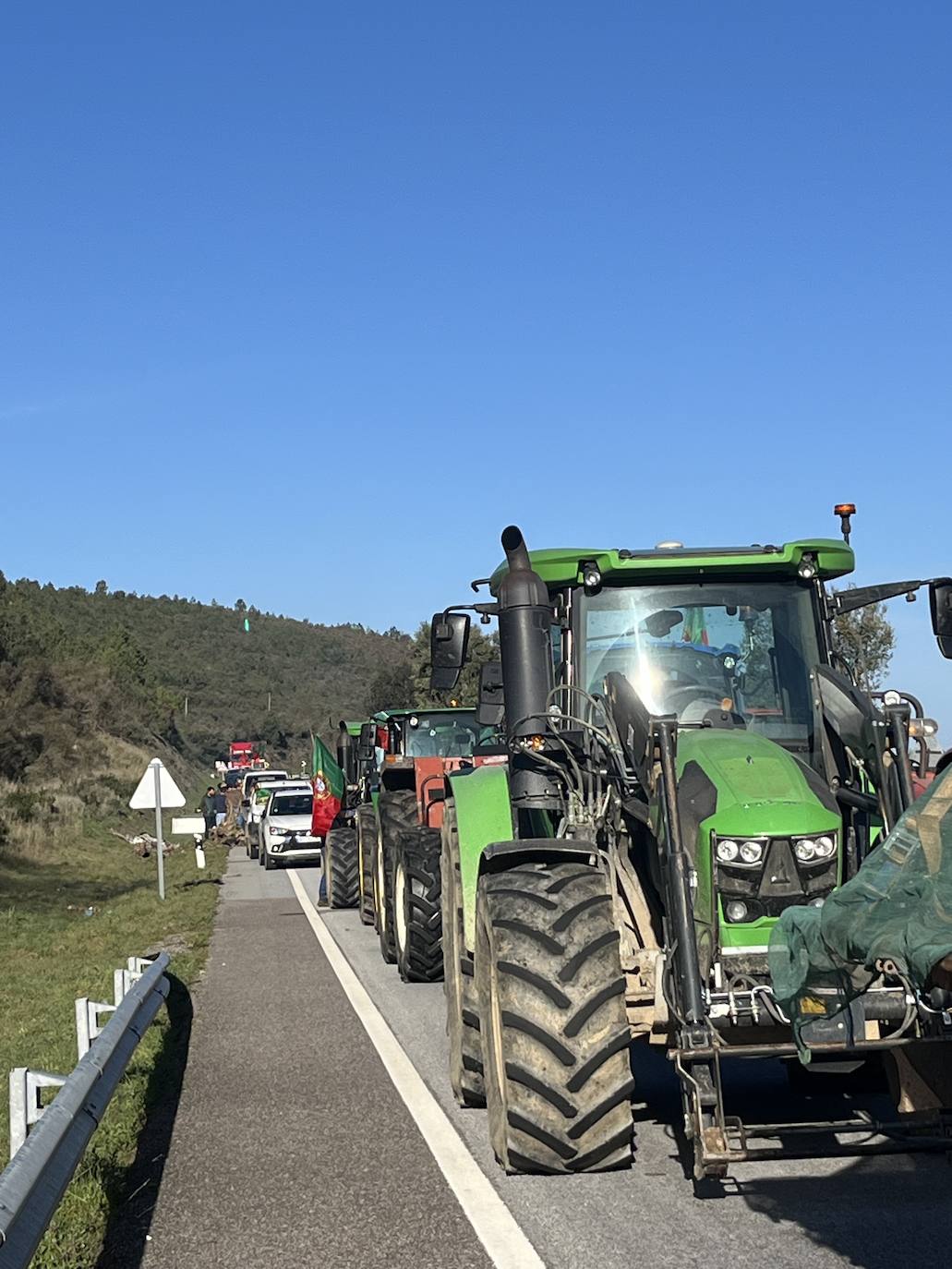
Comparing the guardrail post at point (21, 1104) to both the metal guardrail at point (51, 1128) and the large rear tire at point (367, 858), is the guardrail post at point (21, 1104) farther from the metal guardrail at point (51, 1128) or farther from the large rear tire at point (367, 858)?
the large rear tire at point (367, 858)

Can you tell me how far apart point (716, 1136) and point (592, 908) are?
1.26 meters

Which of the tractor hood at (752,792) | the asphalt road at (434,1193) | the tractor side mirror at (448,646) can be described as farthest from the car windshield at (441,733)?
the tractor hood at (752,792)

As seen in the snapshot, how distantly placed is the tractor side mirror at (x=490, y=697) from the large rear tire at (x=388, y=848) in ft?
15.4

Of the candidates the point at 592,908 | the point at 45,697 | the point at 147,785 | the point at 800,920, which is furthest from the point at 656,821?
the point at 45,697

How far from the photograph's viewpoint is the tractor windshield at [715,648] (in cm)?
805

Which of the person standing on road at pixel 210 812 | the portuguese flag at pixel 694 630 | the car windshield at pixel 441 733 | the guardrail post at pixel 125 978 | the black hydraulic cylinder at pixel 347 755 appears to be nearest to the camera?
the portuguese flag at pixel 694 630

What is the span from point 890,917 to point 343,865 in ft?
59.5

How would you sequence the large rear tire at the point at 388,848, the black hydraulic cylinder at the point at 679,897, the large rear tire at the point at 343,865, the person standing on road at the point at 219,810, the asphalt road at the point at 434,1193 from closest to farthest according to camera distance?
the asphalt road at the point at 434,1193
the black hydraulic cylinder at the point at 679,897
the large rear tire at the point at 388,848
the large rear tire at the point at 343,865
the person standing on road at the point at 219,810

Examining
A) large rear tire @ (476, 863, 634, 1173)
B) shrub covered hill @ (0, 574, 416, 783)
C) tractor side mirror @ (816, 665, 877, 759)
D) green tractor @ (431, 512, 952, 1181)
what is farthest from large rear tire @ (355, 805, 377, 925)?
shrub covered hill @ (0, 574, 416, 783)

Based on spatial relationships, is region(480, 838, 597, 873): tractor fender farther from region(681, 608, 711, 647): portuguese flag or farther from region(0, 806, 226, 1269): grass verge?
region(0, 806, 226, 1269): grass verge

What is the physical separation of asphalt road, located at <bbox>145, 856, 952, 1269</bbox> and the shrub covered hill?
124 ft

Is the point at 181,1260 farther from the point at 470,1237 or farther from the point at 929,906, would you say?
the point at 929,906

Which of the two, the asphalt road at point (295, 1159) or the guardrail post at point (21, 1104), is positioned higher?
the guardrail post at point (21, 1104)

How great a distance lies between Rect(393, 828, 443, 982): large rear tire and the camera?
13.6m
